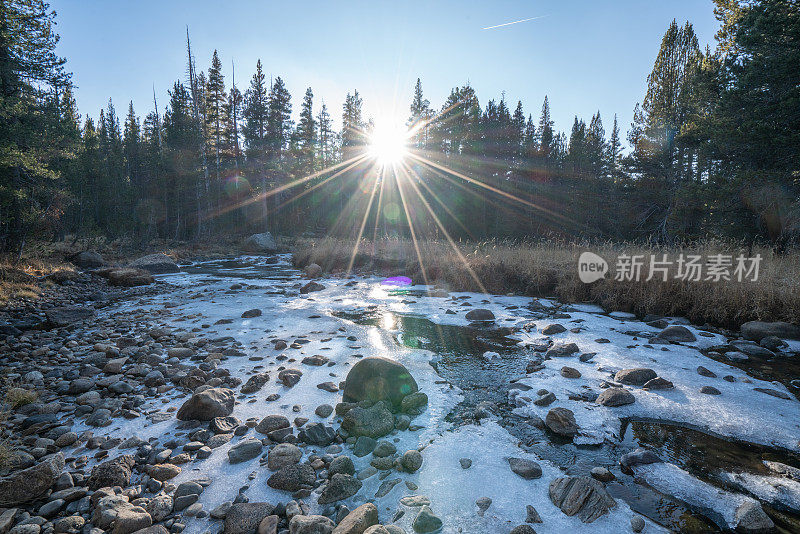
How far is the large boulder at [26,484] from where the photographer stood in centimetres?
206

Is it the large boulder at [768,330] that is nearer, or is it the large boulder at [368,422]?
the large boulder at [368,422]

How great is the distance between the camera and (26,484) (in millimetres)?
2131

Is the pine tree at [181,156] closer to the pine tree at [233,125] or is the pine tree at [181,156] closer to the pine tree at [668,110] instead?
the pine tree at [233,125]

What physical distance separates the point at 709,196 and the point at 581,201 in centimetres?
2097

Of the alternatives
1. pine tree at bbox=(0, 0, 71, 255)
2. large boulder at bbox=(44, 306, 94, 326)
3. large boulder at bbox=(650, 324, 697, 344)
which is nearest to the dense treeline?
pine tree at bbox=(0, 0, 71, 255)

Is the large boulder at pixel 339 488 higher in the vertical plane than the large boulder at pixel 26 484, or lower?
lower

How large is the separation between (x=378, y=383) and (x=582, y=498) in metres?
1.90

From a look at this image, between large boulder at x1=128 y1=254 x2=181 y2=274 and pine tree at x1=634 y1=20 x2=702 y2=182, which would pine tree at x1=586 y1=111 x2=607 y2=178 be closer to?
Result: pine tree at x1=634 y1=20 x2=702 y2=182

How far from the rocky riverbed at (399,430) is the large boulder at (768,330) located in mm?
32

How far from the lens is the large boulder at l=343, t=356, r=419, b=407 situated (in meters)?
3.32

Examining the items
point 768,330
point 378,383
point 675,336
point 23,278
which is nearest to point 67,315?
point 23,278

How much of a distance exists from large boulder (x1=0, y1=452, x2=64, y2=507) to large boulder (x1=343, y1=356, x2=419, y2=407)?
2147 millimetres

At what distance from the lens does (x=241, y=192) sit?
33.8 m

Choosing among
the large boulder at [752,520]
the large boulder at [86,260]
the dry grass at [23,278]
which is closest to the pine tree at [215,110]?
the large boulder at [86,260]
